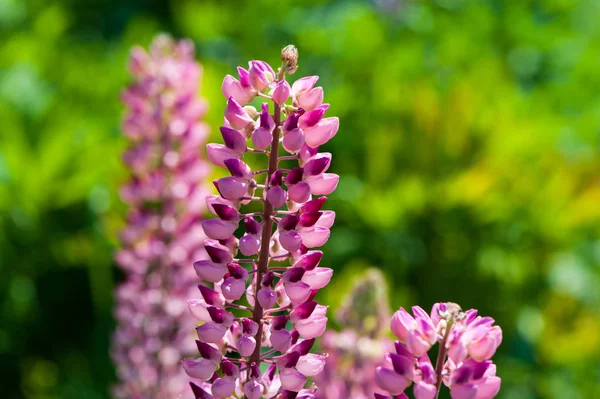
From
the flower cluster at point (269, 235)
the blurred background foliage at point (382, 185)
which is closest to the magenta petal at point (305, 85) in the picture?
the flower cluster at point (269, 235)

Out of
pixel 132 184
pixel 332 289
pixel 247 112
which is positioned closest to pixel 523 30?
pixel 332 289

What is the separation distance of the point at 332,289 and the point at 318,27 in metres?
1.40

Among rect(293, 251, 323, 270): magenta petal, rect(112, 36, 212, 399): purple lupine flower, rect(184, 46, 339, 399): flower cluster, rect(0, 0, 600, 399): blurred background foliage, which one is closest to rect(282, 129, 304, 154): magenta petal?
rect(184, 46, 339, 399): flower cluster

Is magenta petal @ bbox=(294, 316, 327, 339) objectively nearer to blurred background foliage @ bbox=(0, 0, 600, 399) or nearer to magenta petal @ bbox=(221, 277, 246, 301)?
magenta petal @ bbox=(221, 277, 246, 301)

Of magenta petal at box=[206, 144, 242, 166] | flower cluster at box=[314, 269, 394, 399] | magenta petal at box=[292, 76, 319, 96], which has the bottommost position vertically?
flower cluster at box=[314, 269, 394, 399]

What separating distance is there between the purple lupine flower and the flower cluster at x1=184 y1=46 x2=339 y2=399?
0.73 m

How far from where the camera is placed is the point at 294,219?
771 mm

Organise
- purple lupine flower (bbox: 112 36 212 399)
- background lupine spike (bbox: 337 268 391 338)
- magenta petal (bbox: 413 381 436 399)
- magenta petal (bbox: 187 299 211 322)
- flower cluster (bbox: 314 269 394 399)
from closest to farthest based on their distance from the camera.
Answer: magenta petal (bbox: 413 381 436 399) < magenta petal (bbox: 187 299 211 322) < flower cluster (bbox: 314 269 394 399) < background lupine spike (bbox: 337 268 391 338) < purple lupine flower (bbox: 112 36 212 399)

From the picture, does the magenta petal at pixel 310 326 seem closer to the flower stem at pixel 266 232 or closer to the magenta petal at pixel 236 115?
the flower stem at pixel 266 232

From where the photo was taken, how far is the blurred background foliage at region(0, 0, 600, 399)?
2600mm

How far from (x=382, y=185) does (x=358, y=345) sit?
156cm

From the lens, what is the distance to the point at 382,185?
2.87 m

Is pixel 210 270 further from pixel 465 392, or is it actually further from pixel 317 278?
pixel 465 392

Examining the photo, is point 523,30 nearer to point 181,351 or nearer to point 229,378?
point 181,351
